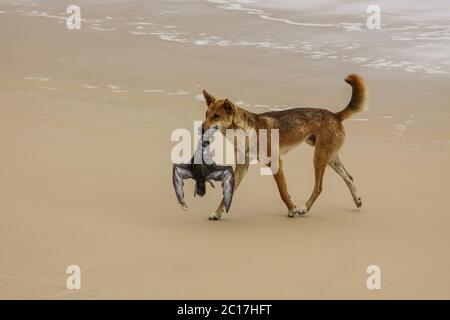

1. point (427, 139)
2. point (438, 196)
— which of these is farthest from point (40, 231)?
point (427, 139)

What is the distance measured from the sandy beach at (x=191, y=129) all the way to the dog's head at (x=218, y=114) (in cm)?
Answer: 85

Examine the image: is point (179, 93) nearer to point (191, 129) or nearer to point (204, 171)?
point (191, 129)

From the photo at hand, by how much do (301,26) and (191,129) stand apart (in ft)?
21.7

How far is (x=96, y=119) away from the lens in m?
11.4

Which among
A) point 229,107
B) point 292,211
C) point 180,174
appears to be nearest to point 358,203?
point 292,211

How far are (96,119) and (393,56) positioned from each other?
18.9ft

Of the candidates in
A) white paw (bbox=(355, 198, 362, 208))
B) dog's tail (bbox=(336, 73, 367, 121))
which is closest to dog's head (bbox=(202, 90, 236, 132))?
dog's tail (bbox=(336, 73, 367, 121))

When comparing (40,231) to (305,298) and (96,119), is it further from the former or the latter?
(96,119)

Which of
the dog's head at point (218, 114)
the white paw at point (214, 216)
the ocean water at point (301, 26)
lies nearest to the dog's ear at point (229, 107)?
the dog's head at point (218, 114)

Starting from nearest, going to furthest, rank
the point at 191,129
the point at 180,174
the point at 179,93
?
1. the point at 180,174
2. the point at 191,129
3. the point at 179,93

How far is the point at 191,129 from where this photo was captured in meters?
11.2

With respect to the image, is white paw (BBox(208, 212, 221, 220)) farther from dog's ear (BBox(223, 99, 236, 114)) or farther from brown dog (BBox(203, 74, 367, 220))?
dog's ear (BBox(223, 99, 236, 114))

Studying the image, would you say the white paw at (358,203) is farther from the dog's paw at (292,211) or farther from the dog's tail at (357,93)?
the dog's tail at (357,93)

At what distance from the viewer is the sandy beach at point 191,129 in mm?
6820
